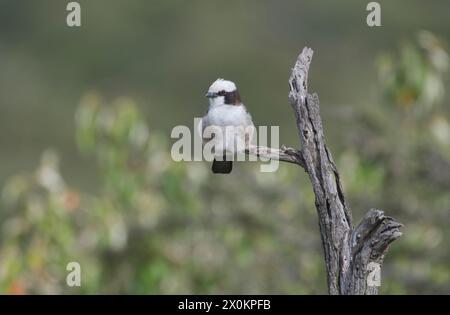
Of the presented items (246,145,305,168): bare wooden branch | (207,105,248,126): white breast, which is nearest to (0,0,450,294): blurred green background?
(207,105,248,126): white breast

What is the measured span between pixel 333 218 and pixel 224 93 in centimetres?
149

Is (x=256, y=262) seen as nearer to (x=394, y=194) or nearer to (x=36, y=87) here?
(x=394, y=194)

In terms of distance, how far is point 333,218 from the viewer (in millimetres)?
4398

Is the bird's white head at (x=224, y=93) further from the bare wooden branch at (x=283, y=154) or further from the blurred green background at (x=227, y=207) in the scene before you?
the blurred green background at (x=227, y=207)

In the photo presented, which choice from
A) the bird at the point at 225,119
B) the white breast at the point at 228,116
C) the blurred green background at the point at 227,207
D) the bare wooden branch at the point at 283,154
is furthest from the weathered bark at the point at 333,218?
the blurred green background at the point at 227,207

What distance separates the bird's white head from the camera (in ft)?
18.6

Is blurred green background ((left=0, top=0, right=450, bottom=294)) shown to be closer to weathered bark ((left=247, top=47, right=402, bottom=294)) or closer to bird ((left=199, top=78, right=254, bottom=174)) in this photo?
bird ((left=199, top=78, right=254, bottom=174))

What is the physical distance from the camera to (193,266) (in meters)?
9.48

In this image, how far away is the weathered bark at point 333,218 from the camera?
14.1ft

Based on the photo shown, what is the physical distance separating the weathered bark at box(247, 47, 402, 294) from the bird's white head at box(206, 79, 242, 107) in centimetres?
104

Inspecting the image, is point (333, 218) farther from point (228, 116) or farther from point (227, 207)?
point (227, 207)

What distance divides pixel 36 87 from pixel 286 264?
31.8 meters

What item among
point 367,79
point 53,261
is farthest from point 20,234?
point 367,79

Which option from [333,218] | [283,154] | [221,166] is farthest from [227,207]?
[333,218]
